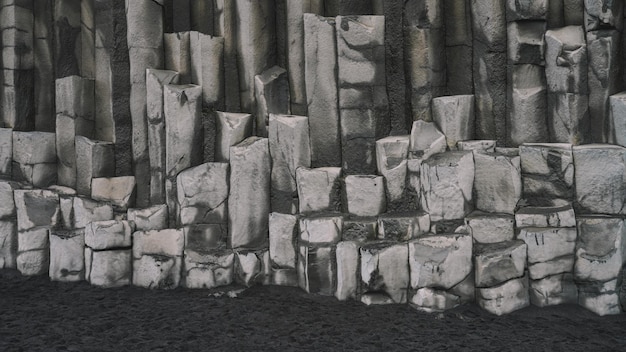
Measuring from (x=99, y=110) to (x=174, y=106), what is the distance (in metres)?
1.02

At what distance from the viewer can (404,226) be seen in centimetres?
404

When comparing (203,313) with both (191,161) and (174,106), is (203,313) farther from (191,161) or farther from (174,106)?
(174,106)

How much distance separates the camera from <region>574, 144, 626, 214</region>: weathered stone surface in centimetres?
384

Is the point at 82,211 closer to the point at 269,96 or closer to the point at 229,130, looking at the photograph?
the point at 229,130

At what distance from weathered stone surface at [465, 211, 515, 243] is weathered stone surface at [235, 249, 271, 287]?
1.66 metres

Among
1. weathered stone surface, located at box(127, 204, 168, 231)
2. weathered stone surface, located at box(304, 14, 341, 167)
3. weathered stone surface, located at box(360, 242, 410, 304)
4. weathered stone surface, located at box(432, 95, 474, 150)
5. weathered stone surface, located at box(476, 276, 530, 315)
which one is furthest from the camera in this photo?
weathered stone surface, located at box(127, 204, 168, 231)

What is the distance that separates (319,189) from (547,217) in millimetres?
1730

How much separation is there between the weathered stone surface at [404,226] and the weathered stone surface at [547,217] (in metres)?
0.68

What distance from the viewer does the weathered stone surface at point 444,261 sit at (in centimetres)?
387

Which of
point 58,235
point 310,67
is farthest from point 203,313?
point 310,67

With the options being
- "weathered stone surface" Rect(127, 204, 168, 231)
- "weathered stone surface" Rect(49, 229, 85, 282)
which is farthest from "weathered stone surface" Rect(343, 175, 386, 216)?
"weathered stone surface" Rect(49, 229, 85, 282)

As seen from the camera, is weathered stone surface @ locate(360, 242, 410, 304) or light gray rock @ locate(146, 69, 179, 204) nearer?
weathered stone surface @ locate(360, 242, 410, 304)

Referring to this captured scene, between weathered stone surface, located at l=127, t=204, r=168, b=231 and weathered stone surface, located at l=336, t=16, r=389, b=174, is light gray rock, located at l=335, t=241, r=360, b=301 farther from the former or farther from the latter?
weathered stone surface, located at l=127, t=204, r=168, b=231

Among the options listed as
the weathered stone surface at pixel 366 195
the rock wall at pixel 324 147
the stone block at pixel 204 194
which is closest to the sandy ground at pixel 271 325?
the rock wall at pixel 324 147
